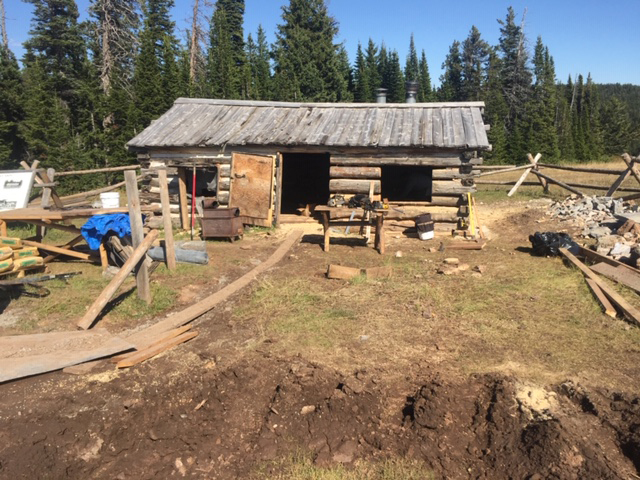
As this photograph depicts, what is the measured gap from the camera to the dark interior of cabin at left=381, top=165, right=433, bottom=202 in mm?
16406

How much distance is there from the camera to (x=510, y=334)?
5.74 metres

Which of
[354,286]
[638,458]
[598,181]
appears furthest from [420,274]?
[598,181]

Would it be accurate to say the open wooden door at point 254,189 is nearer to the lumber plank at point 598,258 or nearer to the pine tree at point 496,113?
the lumber plank at point 598,258

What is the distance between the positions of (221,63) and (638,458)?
3262 centimetres

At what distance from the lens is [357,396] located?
14.4 feet

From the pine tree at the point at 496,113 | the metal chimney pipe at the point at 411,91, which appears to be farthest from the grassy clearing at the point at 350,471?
the pine tree at the point at 496,113

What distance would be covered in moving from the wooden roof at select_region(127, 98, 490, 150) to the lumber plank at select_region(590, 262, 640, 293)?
433 cm

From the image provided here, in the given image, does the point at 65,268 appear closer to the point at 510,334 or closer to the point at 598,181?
the point at 510,334

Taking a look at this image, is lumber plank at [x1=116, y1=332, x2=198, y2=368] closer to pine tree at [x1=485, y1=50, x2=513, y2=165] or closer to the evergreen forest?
the evergreen forest

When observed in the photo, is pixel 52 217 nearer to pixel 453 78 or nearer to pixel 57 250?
pixel 57 250

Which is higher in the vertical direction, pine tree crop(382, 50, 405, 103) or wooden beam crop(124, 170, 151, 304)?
pine tree crop(382, 50, 405, 103)

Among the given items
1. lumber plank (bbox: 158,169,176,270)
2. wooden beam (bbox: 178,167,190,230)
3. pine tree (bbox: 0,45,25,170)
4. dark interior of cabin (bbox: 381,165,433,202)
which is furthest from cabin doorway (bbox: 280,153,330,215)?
pine tree (bbox: 0,45,25,170)

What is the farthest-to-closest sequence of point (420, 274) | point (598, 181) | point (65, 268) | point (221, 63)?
point (221, 63) < point (598, 181) < point (65, 268) < point (420, 274)

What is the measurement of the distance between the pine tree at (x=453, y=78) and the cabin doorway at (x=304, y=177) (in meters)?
33.6
